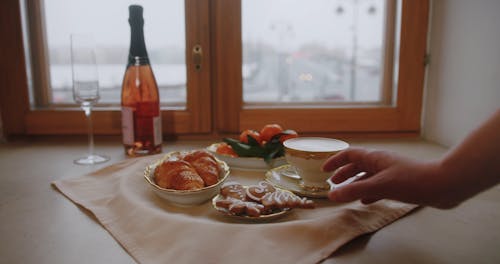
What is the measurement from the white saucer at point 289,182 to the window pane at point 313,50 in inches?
18.9

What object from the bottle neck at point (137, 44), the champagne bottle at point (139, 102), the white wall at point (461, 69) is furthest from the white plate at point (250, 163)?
the white wall at point (461, 69)

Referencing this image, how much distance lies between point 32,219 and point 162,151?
16.7 inches

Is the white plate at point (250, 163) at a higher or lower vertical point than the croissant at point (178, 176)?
lower

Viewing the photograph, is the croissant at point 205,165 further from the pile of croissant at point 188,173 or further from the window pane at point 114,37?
the window pane at point 114,37

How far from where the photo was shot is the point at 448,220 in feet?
1.94

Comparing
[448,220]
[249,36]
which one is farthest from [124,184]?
[249,36]

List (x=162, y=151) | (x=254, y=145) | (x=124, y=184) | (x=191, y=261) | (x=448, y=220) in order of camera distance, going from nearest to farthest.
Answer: (x=191, y=261), (x=448, y=220), (x=124, y=184), (x=254, y=145), (x=162, y=151)

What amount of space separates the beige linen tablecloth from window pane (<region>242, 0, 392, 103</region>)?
626mm

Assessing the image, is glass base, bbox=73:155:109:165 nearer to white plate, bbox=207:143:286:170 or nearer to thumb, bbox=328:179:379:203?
white plate, bbox=207:143:286:170

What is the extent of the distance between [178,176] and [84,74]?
426 mm

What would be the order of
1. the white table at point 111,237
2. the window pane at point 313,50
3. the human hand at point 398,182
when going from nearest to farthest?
1. the human hand at point 398,182
2. the white table at point 111,237
3. the window pane at point 313,50

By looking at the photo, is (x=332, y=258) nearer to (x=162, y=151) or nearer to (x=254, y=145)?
(x=254, y=145)

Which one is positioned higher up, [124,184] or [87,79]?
[87,79]

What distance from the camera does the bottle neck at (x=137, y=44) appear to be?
93 centimetres
